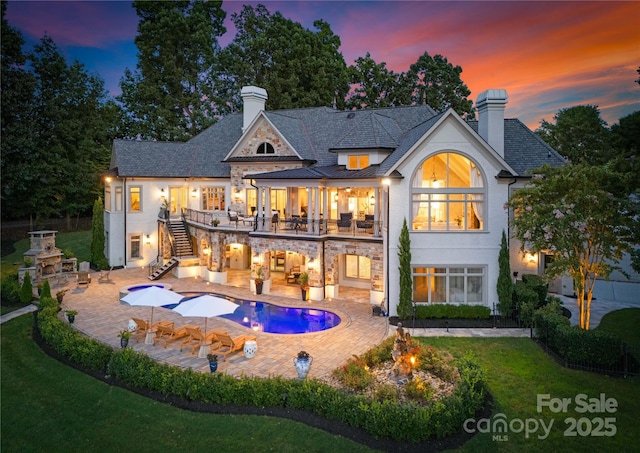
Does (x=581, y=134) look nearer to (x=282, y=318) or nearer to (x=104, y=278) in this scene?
(x=282, y=318)

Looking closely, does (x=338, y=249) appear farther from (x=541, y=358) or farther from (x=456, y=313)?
(x=541, y=358)

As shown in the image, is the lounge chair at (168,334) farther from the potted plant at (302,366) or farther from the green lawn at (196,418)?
the potted plant at (302,366)

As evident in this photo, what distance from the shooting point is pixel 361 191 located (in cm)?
2548

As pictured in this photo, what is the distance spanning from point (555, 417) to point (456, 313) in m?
8.11

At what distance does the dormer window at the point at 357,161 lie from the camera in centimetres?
2423

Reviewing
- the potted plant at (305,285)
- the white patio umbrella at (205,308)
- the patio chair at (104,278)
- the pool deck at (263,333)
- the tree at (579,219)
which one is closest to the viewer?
the tree at (579,219)

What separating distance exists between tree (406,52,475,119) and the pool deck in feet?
97.5

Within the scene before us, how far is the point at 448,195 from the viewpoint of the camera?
1948cm

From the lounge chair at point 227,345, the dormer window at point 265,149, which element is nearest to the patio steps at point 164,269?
the dormer window at point 265,149

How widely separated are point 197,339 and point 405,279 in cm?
921

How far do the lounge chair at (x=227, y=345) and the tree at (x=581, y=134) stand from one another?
38814 millimetres

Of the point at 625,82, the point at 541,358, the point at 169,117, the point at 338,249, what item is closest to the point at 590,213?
the point at 541,358

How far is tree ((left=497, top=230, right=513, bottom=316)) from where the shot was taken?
1870cm

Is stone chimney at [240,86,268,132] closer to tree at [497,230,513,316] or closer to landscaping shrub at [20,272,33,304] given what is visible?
landscaping shrub at [20,272,33,304]
